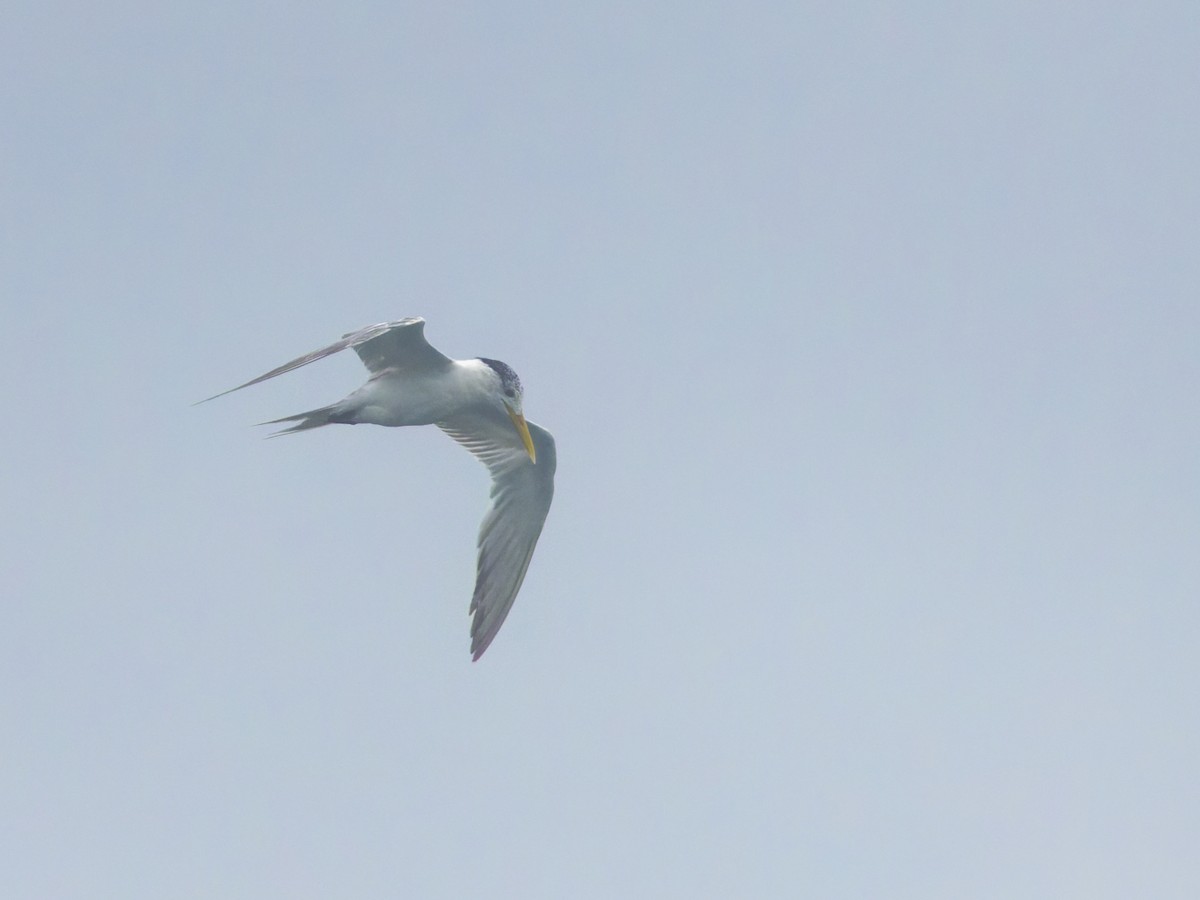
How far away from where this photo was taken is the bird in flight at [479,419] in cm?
1764

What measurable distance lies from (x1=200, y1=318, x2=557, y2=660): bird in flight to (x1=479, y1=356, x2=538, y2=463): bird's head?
1 cm

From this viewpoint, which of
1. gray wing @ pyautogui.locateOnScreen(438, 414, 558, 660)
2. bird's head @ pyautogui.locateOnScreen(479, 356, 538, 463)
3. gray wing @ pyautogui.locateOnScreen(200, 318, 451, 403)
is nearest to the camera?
gray wing @ pyautogui.locateOnScreen(200, 318, 451, 403)

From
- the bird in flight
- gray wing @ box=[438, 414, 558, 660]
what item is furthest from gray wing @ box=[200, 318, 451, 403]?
gray wing @ box=[438, 414, 558, 660]

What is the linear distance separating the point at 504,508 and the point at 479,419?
1.44 metres

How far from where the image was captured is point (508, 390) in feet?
61.4

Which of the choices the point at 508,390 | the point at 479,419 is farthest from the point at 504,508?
the point at 508,390

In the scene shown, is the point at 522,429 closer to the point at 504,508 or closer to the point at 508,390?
the point at 508,390

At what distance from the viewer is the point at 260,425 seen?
16.9 m

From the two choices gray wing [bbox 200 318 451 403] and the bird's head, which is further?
the bird's head

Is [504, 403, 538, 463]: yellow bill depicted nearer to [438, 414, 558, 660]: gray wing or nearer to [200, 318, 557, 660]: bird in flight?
[200, 318, 557, 660]: bird in flight

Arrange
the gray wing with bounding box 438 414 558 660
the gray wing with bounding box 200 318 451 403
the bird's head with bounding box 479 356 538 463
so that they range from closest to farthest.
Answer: the gray wing with bounding box 200 318 451 403, the bird's head with bounding box 479 356 538 463, the gray wing with bounding box 438 414 558 660

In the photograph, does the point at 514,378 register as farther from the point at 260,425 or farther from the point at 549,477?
the point at 260,425

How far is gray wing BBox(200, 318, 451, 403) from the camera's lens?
640 inches

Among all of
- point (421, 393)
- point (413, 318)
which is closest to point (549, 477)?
point (421, 393)
